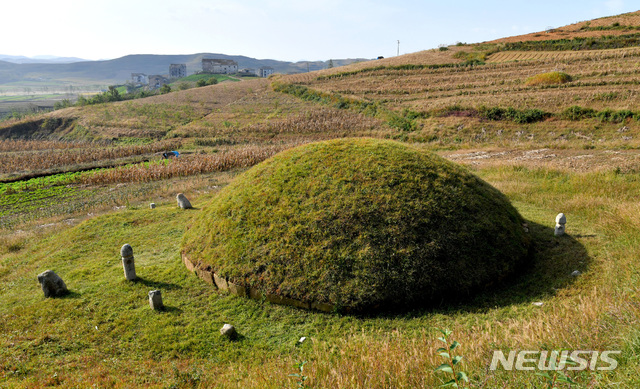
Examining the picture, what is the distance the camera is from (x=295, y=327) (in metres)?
6.75

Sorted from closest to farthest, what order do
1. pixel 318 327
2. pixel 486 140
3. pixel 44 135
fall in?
pixel 318 327 < pixel 486 140 < pixel 44 135

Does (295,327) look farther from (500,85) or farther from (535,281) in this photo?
(500,85)

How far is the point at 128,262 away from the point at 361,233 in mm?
5703

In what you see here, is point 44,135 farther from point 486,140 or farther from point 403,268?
point 403,268

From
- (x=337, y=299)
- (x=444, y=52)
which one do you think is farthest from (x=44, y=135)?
(x=444, y=52)

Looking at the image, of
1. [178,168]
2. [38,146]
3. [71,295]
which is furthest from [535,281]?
[38,146]

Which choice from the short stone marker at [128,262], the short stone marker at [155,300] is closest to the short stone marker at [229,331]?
the short stone marker at [155,300]

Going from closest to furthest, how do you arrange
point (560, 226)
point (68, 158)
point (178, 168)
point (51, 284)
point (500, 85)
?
point (51, 284), point (560, 226), point (178, 168), point (68, 158), point (500, 85)

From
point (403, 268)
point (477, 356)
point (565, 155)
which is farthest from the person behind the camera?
point (565, 155)

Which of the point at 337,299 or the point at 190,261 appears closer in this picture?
the point at 337,299

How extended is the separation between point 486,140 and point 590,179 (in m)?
17.6

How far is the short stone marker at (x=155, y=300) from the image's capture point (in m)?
7.32

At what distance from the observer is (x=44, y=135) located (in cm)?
5547

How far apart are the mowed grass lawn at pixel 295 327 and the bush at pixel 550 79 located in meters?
38.6
